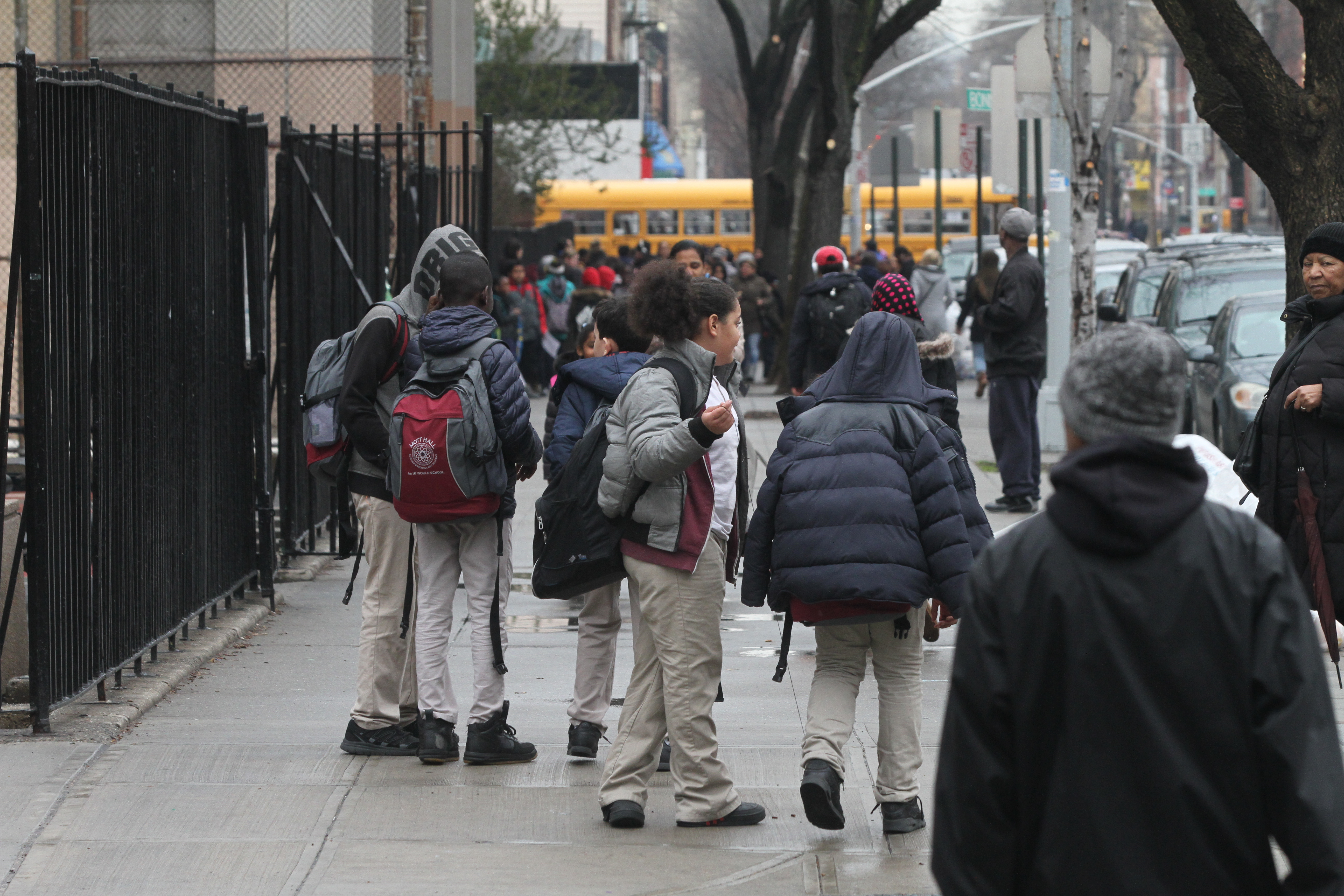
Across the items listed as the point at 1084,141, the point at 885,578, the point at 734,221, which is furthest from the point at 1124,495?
the point at 734,221

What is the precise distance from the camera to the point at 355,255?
1054 centimetres

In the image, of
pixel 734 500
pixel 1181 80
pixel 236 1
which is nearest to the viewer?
pixel 734 500

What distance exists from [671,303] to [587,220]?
3724 cm

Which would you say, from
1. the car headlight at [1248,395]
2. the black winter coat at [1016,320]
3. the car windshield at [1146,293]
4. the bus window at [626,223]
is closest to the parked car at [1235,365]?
the car headlight at [1248,395]

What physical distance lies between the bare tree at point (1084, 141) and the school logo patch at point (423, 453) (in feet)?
31.0

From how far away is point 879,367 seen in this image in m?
5.11

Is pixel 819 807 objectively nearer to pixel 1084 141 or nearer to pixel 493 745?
pixel 493 745

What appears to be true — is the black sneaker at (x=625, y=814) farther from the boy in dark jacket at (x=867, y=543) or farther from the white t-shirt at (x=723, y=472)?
the white t-shirt at (x=723, y=472)

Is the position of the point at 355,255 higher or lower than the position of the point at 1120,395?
higher

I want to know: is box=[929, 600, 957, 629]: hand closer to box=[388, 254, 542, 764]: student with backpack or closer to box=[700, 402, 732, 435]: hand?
box=[700, 402, 732, 435]: hand

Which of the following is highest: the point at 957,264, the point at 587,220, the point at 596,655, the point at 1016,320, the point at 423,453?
the point at 587,220

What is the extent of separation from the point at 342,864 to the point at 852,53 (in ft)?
63.2

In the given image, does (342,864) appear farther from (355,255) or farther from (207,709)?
(355,255)

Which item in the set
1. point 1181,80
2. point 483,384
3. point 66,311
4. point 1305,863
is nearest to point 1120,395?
point 1305,863
